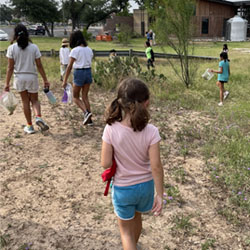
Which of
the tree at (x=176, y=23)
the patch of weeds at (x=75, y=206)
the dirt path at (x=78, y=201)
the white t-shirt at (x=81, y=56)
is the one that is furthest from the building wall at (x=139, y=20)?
the patch of weeds at (x=75, y=206)

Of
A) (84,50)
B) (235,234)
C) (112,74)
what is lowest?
(235,234)

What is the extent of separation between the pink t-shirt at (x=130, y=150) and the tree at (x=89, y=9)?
47819 millimetres

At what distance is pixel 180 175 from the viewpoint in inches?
158

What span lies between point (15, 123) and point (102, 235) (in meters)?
3.81

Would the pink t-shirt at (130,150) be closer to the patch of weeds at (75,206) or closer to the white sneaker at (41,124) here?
the patch of weeds at (75,206)

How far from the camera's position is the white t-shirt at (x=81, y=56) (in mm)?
5344

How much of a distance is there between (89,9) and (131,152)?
50219 mm

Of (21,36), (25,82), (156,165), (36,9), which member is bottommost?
(156,165)

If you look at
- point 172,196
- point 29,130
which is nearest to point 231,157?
point 172,196

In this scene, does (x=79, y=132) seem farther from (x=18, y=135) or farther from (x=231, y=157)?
(x=231, y=157)

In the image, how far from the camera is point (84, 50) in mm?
5406

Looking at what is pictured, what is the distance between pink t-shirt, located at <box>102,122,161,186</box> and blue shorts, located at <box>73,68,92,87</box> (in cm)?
351

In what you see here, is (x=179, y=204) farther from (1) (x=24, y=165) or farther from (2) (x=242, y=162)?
(1) (x=24, y=165)

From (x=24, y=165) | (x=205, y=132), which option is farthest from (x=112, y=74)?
(x=24, y=165)
